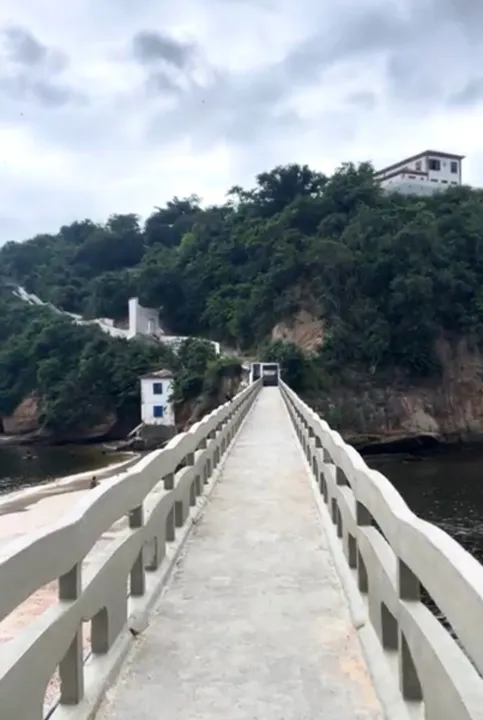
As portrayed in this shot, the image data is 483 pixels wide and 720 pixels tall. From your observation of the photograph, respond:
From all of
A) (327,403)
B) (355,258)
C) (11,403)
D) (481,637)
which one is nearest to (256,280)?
(355,258)

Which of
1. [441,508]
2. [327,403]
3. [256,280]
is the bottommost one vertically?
[441,508]

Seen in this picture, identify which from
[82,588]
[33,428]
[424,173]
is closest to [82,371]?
[33,428]

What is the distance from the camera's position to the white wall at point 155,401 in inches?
2122

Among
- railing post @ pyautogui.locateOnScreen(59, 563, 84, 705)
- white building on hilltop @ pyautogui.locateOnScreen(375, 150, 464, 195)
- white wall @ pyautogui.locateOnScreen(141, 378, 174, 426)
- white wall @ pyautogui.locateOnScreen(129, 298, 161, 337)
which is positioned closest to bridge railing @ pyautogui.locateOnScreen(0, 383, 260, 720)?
railing post @ pyautogui.locateOnScreen(59, 563, 84, 705)

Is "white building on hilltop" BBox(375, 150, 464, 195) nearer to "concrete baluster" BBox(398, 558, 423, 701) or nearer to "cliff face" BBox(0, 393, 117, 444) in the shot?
"cliff face" BBox(0, 393, 117, 444)

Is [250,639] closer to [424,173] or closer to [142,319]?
[142,319]

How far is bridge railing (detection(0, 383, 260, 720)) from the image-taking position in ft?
8.67

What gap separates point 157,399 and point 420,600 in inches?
2050

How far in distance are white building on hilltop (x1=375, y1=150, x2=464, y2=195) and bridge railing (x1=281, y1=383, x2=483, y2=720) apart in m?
89.8

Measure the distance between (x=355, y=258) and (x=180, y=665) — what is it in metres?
55.6

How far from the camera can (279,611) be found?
4.97 meters

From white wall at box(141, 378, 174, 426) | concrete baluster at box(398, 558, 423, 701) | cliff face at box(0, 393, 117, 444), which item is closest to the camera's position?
concrete baluster at box(398, 558, 423, 701)

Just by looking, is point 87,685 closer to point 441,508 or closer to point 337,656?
point 337,656

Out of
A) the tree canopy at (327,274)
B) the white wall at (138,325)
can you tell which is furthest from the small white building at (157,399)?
the white wall at (138,325)
